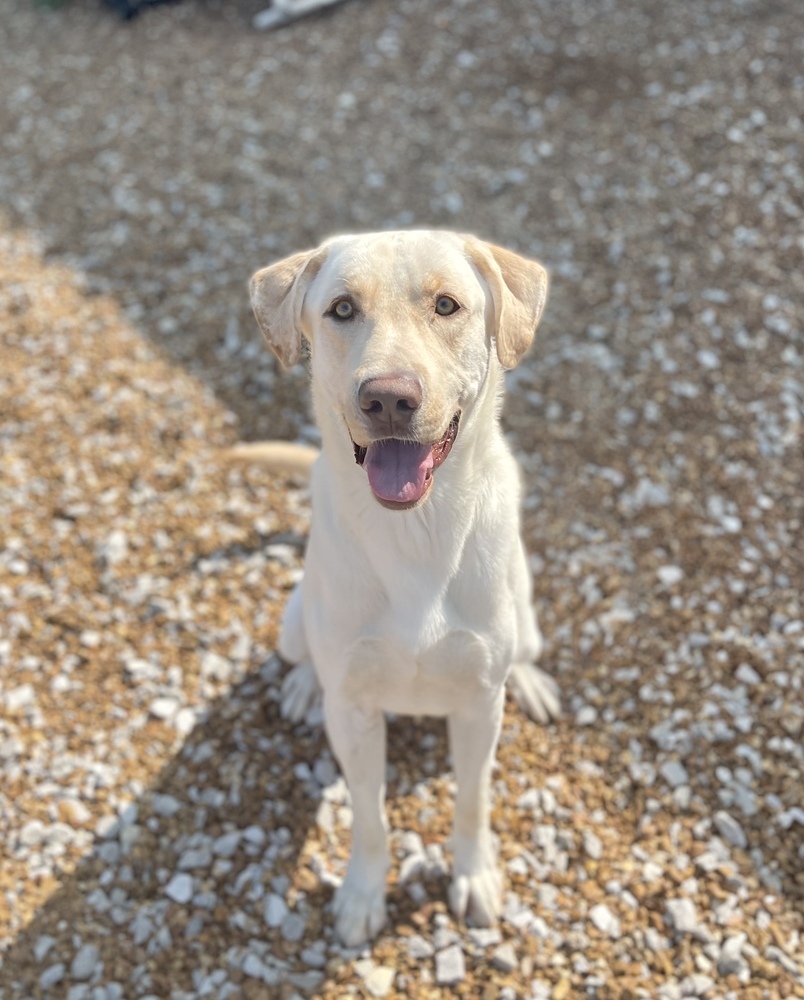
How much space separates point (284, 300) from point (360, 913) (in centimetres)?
192

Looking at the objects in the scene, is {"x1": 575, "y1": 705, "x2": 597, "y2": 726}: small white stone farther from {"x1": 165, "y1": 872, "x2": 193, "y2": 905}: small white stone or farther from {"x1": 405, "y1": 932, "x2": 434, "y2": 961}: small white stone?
{"x1": 165, "y1": 872, "x2": 193, "y2": 905}: small white stone

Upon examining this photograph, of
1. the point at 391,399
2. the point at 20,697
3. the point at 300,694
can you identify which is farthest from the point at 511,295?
the point at 20,697

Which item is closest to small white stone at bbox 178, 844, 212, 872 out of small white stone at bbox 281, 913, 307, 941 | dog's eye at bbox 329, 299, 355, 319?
small white stone at bbox 281, 913, 307, 941

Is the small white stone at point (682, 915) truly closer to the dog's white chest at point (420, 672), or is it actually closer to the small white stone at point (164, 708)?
the dog's white chest at point (420, 672)

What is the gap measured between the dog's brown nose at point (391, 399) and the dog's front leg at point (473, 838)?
3.59 feet

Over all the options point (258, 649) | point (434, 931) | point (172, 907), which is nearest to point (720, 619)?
point (434, 931)

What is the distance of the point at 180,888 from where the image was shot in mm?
2889

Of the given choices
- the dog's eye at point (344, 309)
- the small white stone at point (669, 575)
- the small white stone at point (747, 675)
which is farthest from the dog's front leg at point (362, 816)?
the small white stone at point (669, 575)

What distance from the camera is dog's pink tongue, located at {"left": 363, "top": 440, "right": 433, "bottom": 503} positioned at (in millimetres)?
1974

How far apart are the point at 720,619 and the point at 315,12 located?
605 centimetres

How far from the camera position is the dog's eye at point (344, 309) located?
2.01 metres

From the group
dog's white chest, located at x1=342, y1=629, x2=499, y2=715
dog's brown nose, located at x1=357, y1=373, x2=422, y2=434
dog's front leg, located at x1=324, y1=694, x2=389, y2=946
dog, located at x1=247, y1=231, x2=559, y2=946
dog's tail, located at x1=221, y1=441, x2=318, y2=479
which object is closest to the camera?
dog's brown nose, located at x1=357, y1=373, x2=422, y2=434

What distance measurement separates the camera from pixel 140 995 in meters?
2.69

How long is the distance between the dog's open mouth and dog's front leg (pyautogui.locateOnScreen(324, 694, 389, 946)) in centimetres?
70
